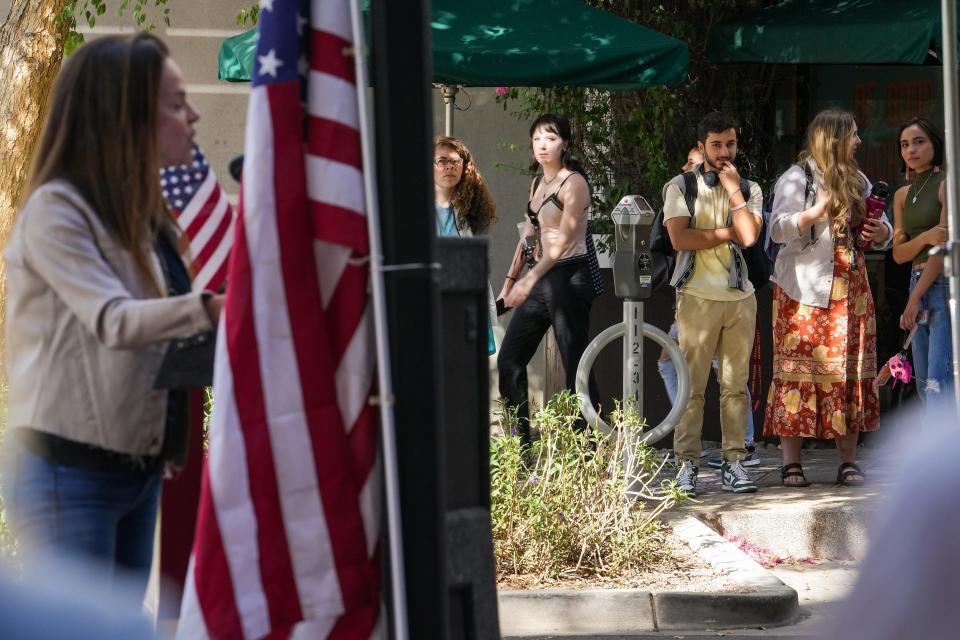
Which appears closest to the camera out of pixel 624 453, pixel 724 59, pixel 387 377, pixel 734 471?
pixel 387 377

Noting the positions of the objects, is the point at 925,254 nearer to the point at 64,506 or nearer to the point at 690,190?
the point at 690,190

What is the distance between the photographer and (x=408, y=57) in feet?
10.2

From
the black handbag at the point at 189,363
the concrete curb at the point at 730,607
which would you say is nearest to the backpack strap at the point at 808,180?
the concrete curb at the point at 730,607

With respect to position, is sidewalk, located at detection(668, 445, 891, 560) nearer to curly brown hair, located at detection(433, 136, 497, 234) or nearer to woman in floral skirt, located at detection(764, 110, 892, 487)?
woman in floral skirt, located at detection(764, 110, 892, 487)

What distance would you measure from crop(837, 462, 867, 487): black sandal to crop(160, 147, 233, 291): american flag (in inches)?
189

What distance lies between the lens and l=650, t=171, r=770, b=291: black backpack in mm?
7703

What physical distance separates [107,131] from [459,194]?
16.5 ft

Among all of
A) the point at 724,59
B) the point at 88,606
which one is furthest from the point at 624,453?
the point at 88,606

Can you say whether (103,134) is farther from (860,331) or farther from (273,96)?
(860,331)

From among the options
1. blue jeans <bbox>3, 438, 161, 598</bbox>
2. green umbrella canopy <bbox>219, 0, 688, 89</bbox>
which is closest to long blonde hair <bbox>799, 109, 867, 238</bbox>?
green umbrella canopy <bbox>219, 0, 688, 89</bbox>

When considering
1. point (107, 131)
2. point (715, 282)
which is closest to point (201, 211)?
point (107, 131)

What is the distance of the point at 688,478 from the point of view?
303 inches

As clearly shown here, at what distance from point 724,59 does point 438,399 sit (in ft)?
25.5

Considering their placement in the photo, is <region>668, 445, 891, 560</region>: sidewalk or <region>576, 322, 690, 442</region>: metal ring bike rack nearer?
<region>668, 445, 891, 560</region>: sidewalk
